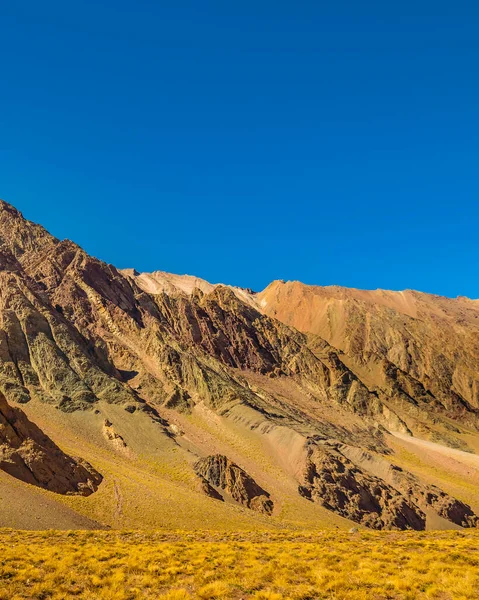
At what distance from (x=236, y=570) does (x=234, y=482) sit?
43.9 meters

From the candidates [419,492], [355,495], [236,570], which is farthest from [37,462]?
[419,492]

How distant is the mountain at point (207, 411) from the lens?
→ 4809cm

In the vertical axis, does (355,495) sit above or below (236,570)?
below

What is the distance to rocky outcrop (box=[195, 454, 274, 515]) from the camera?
5656cm

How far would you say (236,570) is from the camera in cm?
1789

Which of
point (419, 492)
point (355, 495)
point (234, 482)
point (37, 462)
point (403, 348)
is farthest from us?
point (403, 348)

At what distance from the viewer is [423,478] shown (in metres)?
80.8

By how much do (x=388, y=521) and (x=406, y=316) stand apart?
132 metres

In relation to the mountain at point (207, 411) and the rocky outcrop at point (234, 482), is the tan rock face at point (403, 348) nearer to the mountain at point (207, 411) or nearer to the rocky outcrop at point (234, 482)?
the mountain at point (207, 411)

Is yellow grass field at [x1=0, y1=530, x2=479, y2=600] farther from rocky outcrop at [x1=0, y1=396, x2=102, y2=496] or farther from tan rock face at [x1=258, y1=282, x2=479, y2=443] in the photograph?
tan rock face at [x1=258, y1=282, x2=479, y2=443]

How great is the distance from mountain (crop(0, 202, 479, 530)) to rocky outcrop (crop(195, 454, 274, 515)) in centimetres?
26

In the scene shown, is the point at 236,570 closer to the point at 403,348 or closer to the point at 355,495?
the point at 355,495

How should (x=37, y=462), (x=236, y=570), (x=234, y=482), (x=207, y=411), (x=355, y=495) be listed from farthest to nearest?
(x=207, y=411) < (x=355, y=495) < (x=234, y=482) < (x=37, y=462) < (x=236, y=570)

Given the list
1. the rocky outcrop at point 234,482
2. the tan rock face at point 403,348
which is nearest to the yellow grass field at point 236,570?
the rocky outcrop at point 234,482
